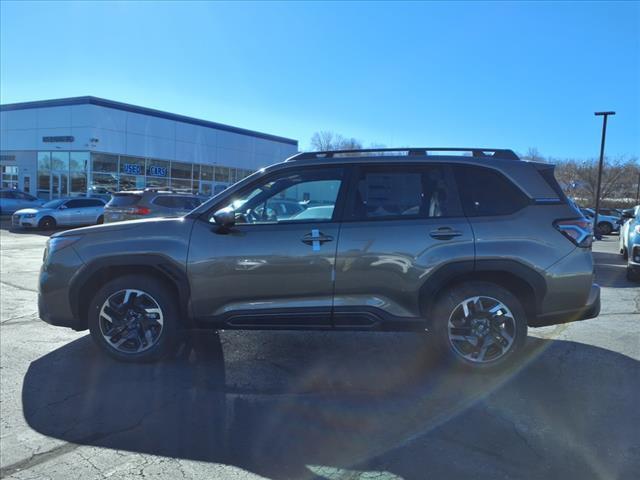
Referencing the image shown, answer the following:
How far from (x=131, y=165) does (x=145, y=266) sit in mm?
30481

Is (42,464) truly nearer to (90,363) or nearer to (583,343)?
(90,363)

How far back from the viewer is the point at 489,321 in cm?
446

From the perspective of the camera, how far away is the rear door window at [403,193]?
4.47m

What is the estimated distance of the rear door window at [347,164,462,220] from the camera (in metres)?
4.47

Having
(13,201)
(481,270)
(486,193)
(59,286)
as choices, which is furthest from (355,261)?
(13,201)

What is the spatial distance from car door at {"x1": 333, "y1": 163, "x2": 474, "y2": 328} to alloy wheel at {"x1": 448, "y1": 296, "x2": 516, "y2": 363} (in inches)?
12.6

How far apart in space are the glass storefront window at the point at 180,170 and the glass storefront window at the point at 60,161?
6800 millimetres

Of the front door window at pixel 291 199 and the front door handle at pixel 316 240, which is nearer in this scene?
the front door handle at pixel 316 240

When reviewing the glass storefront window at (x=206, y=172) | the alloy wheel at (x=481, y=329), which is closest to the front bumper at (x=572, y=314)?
the alloy wheel at (x=481, y=329)

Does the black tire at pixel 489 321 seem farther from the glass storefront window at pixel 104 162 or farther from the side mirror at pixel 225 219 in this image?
the glass storefront window at pixel 104 162

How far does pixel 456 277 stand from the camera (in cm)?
445

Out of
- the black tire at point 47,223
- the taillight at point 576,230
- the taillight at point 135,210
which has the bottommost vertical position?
the black tire at point 47,223

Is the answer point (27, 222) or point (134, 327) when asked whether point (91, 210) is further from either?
point (134, 327)

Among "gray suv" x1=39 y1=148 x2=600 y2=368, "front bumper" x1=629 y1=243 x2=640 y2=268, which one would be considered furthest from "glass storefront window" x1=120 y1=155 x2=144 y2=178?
"gray suv" x1=39 y1=148 x2=600 y2=368
